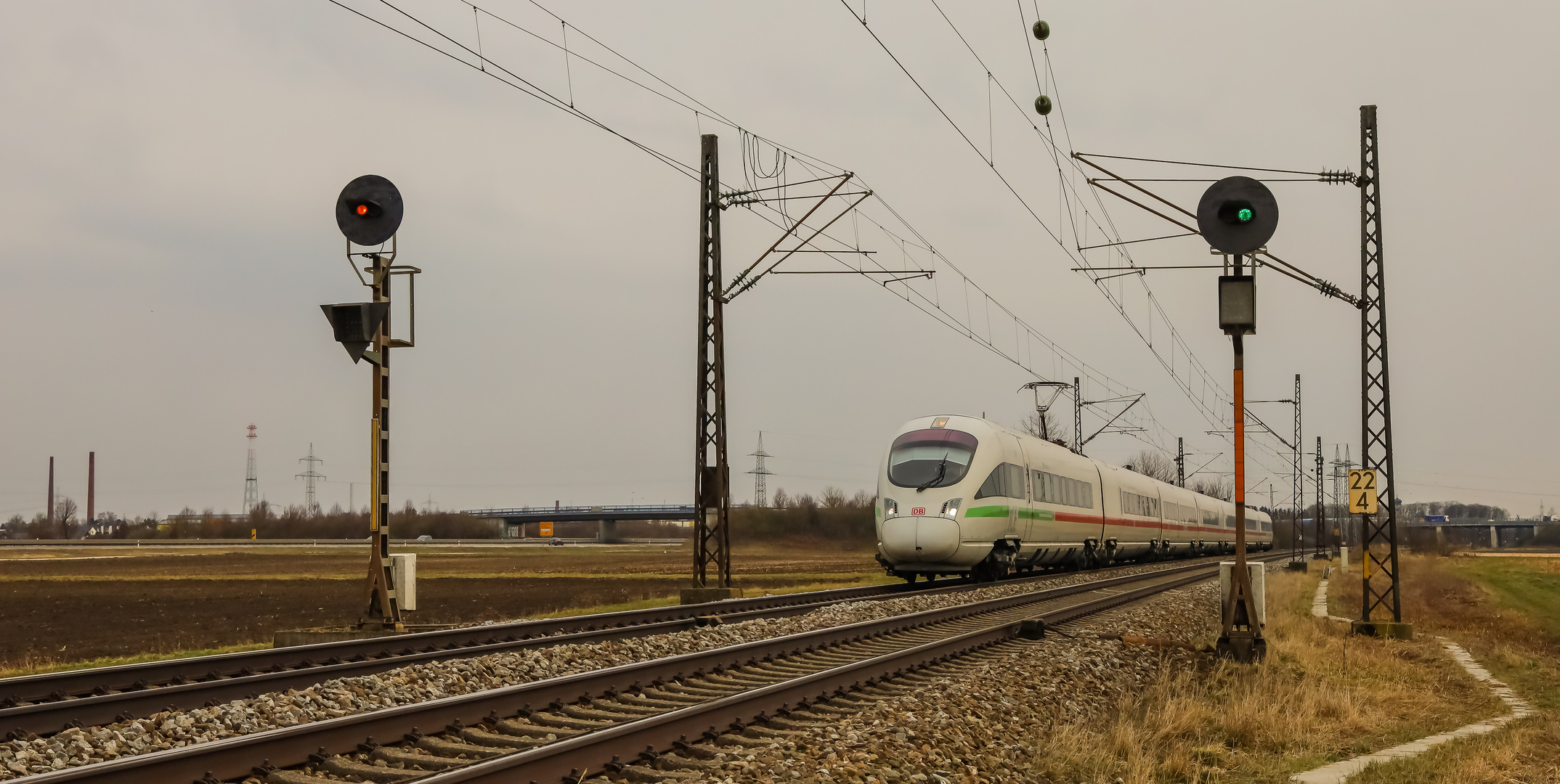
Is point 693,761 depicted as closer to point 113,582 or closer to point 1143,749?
point 1143,749

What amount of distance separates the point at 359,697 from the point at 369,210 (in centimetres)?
816

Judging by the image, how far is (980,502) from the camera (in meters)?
26.8

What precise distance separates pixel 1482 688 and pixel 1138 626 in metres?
4.85

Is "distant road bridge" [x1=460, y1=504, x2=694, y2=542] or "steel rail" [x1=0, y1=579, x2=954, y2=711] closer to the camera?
"steel rail" [x1=0, y1=579, x2=954, y2=711]

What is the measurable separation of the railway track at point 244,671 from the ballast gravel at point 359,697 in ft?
1.28

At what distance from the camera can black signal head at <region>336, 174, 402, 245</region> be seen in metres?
16.3

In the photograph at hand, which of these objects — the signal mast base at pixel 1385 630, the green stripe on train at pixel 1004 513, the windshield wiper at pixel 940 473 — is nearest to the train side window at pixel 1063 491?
the green stripe on train at pixel 1004 513

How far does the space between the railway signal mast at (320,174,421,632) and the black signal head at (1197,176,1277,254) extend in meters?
10.0

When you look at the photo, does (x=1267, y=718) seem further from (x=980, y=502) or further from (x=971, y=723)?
(x=980, y=502)

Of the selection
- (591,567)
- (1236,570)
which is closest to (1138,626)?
(1236,570)

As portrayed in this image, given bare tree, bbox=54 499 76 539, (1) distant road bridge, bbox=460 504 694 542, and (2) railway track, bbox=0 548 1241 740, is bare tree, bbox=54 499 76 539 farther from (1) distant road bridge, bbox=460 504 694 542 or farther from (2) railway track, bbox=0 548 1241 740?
(2) railway track, bbox=0 548 1241 740

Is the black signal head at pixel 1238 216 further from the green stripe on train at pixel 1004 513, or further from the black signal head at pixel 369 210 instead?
the green stripe on train at pixel 1004 513

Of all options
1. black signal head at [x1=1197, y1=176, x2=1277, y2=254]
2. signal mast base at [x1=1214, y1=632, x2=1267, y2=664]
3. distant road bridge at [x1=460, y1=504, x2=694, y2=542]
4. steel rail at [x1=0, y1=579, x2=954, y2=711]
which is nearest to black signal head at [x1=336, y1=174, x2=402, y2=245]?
steel rail at [x1=0, y1=579, x2=954, y2=711]

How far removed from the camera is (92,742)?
815 cm
